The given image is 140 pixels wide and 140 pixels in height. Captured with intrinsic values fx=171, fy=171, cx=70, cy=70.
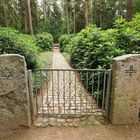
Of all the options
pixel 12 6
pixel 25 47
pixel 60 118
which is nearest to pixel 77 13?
pixel 12 6

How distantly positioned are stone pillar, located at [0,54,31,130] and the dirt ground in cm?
22

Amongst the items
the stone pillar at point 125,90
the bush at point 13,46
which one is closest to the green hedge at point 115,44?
the stone pillar at point 125,90

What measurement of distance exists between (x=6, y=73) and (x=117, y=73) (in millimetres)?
2137

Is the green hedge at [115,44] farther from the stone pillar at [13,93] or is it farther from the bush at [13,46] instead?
the stone pillar at [13,93]

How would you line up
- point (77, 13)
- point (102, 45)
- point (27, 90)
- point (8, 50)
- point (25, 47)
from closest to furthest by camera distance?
point (27, 90), point (102, 45), point (8, 50), point (25, 47), point (77, 13)

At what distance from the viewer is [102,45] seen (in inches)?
212

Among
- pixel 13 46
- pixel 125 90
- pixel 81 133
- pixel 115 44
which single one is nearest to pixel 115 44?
pixel 115 44

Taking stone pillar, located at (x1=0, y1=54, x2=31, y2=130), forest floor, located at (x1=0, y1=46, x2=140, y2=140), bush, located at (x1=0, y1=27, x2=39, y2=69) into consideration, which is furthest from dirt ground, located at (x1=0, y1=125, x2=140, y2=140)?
bush, located at (x1=0, y1=27, x2=39, y2=69)

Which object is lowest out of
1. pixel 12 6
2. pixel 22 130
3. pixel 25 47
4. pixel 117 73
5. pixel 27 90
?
pixel 22 130

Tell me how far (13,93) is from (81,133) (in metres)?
1.56

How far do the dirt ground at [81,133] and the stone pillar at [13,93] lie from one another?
22cm

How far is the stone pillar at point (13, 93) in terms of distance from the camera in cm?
315

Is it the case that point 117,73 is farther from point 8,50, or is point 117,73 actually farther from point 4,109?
point 8,50

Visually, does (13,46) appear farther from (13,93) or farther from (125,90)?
(125,90)
